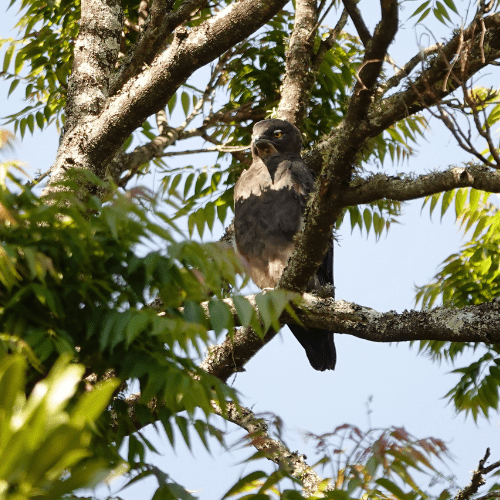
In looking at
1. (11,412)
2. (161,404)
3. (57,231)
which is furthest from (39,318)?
(11,412)

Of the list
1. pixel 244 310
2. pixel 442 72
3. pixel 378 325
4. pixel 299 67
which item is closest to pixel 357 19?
pixel 442 72

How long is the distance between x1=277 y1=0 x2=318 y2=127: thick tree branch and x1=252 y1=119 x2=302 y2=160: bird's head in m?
0.09

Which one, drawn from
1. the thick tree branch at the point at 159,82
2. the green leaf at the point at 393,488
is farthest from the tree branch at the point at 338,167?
the green leaf at the point at 393,488

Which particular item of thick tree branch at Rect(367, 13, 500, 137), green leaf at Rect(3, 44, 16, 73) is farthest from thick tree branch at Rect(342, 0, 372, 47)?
green leaf at Rect(3, 44, 16, 73)

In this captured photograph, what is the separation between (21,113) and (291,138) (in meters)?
1.98

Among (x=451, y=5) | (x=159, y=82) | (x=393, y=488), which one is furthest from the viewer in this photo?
(x=451, y=5)

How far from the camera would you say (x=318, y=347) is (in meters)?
4.45

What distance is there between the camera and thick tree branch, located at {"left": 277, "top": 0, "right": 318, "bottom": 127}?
4.54 meters

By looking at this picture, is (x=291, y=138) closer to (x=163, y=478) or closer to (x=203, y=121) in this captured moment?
(x=203, y=121)

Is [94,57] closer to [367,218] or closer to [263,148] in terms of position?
[263,148]

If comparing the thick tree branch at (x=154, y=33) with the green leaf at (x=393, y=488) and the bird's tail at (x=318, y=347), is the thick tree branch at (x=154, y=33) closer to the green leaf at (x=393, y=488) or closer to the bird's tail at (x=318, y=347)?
the bird's tail at (x=318, y=347)

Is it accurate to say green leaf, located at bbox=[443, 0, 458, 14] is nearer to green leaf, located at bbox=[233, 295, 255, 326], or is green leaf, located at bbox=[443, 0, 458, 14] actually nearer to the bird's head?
the bird's head

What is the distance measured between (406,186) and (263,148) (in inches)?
89.2

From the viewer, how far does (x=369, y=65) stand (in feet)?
7.29
